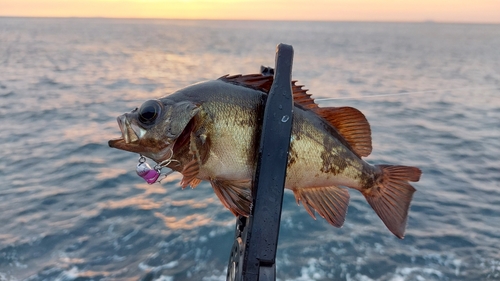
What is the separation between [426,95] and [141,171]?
871 inches

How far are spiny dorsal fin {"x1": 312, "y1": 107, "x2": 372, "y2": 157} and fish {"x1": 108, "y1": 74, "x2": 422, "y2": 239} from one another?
13mm

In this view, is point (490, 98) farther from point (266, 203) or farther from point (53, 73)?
point (53, 73)

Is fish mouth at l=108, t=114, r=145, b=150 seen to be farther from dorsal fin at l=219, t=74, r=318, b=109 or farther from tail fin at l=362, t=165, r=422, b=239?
tail fin at l=362, t=165, r=422, b=239

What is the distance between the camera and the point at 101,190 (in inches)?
380

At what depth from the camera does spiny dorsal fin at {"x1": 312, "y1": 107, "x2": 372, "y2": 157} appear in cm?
227

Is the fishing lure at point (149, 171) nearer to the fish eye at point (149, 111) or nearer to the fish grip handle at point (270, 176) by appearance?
the fish eye at point (149, 111)

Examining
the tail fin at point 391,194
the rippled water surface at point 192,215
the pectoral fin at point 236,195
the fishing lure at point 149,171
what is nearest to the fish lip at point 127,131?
the fishing lure at point 149,171

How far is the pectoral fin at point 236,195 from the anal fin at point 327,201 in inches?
13.5

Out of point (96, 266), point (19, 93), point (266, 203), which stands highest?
point (266, 203)

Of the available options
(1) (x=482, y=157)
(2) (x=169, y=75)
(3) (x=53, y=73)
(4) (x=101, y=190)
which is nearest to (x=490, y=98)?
(1) (x=482, y=157)

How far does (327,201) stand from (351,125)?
48cm

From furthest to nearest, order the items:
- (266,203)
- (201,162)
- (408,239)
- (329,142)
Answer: (408,239)
(329,142)
(201,162)
(266,203)

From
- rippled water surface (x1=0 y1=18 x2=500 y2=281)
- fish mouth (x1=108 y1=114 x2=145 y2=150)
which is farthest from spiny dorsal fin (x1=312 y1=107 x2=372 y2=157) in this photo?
rippled water surface (x1=0 y1=18 x2=500 y2=281)

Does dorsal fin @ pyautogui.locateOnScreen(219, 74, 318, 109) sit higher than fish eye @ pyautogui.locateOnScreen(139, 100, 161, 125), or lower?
higher
